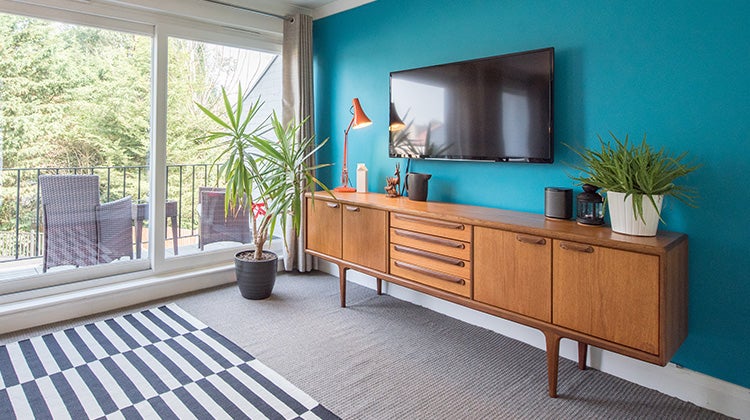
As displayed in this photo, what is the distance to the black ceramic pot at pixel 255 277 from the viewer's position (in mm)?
3283

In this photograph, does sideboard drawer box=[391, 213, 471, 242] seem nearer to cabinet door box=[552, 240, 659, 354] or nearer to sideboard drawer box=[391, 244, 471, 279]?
sideboard drawer box=[391, 244, 471, 279]

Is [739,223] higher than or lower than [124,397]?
higher

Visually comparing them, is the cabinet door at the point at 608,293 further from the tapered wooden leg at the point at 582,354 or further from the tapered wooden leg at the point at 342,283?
the tapered wooden leg at the point at 342,283

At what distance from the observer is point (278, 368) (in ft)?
7.62

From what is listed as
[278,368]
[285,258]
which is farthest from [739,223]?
[285,258]

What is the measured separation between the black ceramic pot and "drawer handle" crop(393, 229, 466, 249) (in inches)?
45.1

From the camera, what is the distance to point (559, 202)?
7.41 feet

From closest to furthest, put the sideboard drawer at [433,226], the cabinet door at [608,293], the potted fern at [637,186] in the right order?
the cabinet door at [608,293] < the potted fern at [637,186] < the sideboard drawer at [433,226]

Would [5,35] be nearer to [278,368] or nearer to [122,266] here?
[122,266]

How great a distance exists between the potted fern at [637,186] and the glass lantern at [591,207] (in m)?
0.11

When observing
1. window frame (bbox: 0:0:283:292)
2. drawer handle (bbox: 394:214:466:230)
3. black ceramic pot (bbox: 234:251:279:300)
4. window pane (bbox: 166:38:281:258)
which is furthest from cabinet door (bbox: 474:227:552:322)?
window frame (bbox: 0:0:283:292)

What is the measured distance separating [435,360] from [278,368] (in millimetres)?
840

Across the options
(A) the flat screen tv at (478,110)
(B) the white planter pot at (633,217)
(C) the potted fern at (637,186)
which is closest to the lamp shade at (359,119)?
(A) the flat screen tv at (478,110)

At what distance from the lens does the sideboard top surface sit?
5.89ft
